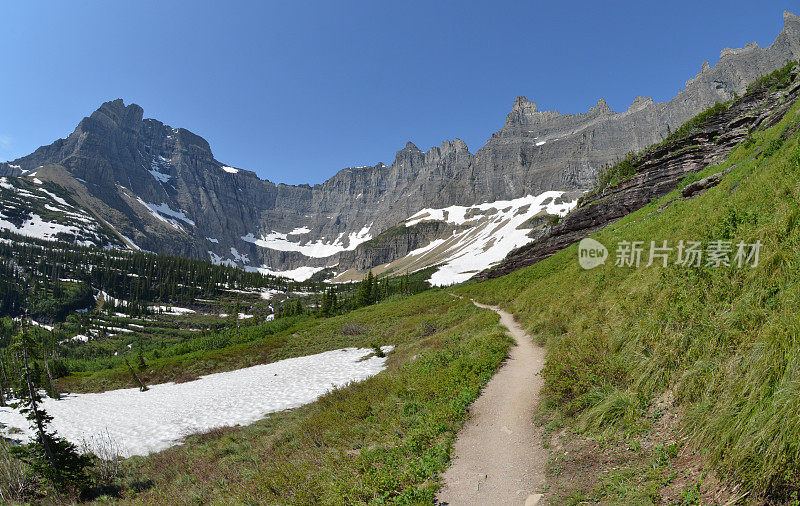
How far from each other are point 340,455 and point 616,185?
67613 mm

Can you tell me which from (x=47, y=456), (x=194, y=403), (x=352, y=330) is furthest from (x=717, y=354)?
(x=352, y=330)

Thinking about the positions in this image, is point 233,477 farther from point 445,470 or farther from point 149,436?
point 149,436

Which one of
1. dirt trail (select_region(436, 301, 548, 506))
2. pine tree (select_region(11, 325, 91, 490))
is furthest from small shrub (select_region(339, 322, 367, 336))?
dirt trail (select_region(436, 301, 548, 506))

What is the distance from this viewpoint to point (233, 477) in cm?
1008

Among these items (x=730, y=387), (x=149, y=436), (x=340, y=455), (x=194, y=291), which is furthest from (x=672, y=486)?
(x=194, y=291)

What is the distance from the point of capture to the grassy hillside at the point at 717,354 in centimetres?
407

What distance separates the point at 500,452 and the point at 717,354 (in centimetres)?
462

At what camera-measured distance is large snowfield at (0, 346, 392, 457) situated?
18875mm

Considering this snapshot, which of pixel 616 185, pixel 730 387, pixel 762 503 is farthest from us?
pixel 616 185

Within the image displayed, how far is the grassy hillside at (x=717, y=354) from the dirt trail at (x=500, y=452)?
1.03 meters

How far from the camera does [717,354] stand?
588 cm

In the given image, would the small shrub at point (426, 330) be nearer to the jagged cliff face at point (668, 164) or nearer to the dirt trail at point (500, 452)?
the dirt trail at point (500, 452)

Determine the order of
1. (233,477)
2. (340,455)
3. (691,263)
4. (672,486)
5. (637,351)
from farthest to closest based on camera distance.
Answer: (233,477)
(691,263)
(340,455)
(637,351)
(672,486)

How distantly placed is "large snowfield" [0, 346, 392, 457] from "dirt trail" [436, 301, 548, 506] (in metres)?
10.3
